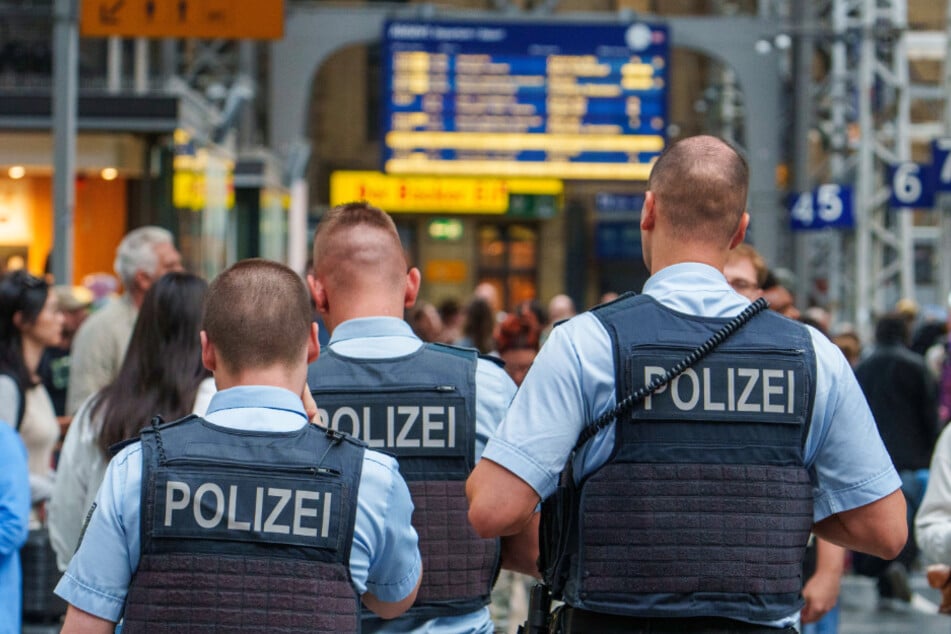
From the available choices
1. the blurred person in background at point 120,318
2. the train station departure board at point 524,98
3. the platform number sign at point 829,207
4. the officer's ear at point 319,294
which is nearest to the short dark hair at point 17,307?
the blurred person in background at point 120,318

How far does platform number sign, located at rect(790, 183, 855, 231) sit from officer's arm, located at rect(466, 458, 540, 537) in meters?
16.8

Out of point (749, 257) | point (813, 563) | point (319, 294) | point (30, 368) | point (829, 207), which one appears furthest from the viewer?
point (829, 207)

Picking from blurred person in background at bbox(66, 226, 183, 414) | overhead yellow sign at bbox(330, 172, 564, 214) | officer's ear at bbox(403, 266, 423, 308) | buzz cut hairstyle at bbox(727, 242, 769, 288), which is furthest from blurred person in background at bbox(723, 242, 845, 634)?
overhead yellow sign at bbox(330, 172, 564, 214)

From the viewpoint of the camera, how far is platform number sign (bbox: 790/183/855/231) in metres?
19.3

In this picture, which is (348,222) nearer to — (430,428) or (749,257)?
(430,428)

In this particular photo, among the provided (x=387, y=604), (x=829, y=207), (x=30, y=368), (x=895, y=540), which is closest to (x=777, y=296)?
(x=30, y=368)

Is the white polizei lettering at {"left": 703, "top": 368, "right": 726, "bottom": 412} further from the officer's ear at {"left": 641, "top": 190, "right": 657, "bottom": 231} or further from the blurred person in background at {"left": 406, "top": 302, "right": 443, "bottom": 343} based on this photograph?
the blurred person in background at {"left": 406, "top": 302, "right": 443, "bottom": 343}

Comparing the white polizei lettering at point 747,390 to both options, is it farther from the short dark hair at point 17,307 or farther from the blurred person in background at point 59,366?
the blurred person in background at point 59,366

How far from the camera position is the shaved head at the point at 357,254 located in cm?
405

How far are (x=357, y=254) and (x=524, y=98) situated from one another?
16.8 metres

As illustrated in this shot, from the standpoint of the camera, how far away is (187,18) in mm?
9711

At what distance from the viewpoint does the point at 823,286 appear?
78.0 feet

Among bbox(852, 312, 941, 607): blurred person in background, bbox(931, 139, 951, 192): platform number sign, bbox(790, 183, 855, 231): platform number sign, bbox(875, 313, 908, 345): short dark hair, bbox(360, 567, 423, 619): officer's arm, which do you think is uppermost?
bbox(931, 139, 951, 192): platform number sign

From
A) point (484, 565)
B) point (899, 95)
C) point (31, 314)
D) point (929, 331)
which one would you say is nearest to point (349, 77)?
point (899, 95)
